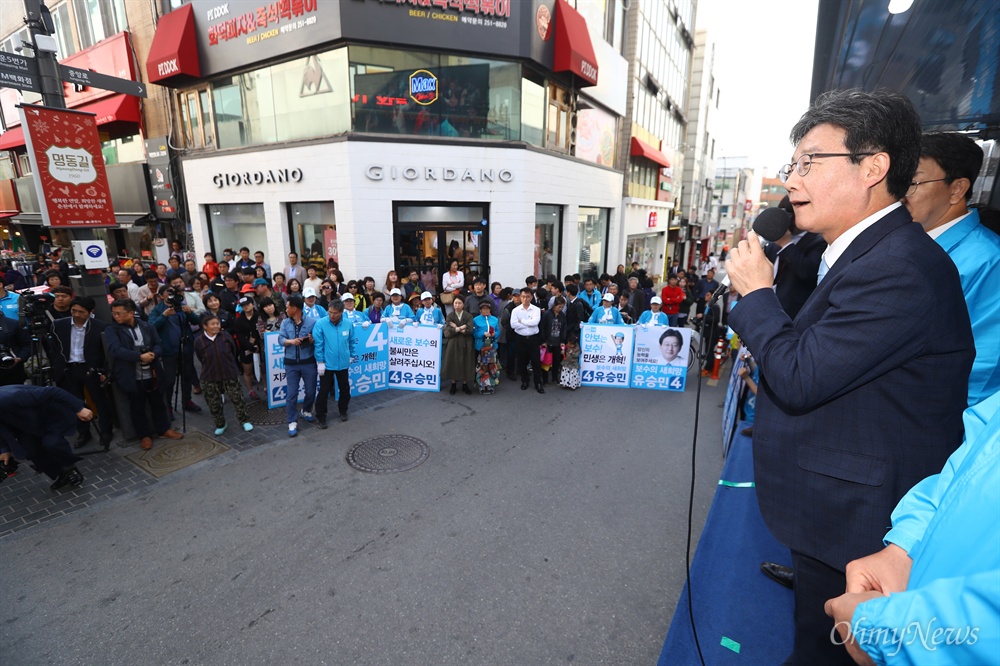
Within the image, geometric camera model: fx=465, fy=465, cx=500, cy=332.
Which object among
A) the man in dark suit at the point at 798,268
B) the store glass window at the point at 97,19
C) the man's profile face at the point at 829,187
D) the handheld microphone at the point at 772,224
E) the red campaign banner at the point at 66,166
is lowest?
the man in dark suit at the point at 798,268

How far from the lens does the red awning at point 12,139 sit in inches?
909

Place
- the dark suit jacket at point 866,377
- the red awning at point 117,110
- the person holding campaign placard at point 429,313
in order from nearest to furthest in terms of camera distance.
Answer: the dark suit jacket at point 866,377 < the person holding campaign placard at point 429,313 < the red awning at point 117,110

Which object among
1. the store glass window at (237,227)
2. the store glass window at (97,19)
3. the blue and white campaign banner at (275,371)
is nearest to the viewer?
the blue and white campaign banner at (275,371)

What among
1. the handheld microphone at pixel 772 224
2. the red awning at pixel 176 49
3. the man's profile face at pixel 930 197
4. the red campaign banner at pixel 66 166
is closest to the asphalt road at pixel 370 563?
the handheld microphone at pixel 772 224

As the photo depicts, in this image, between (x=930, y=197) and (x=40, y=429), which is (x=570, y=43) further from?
(x=40, y=429)

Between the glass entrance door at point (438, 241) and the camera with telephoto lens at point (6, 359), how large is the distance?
7.97 m

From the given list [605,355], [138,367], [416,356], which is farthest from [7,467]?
[605,355]

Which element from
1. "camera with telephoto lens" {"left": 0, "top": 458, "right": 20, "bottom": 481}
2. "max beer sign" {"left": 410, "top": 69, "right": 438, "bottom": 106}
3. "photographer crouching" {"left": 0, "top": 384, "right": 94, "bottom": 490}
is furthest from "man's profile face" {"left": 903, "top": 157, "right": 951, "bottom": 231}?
"max beer sign" {"left": 410, "top": 69, "right": 438, "bottom": 106}

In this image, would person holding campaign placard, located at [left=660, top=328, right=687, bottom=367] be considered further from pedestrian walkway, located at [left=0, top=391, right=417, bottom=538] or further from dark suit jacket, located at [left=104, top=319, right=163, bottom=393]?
dark suit jacket, located at [left=104, top=319, right=163, bottom=393]

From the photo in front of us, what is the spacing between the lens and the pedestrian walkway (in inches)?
196

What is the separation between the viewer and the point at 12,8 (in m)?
22.9

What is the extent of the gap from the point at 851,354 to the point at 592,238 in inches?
726

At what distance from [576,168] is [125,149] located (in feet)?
60.5

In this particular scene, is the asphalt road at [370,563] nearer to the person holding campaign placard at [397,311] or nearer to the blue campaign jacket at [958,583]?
the blue campaign jacket at [958,583]
